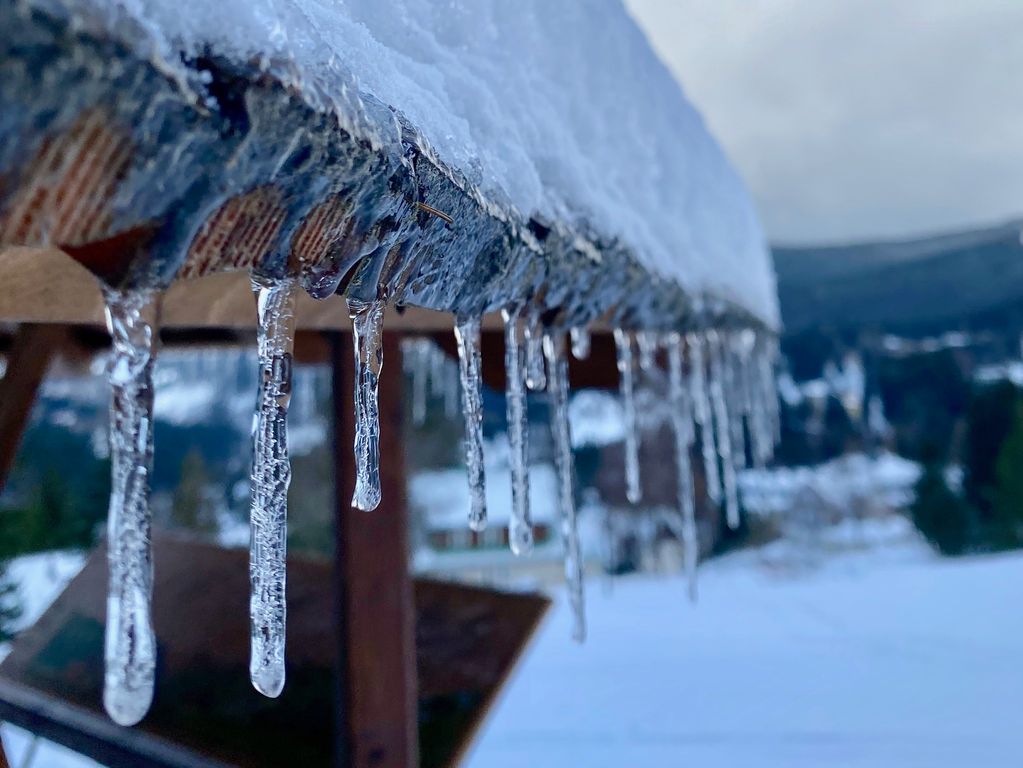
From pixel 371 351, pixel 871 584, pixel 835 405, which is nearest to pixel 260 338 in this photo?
pixel 371 351

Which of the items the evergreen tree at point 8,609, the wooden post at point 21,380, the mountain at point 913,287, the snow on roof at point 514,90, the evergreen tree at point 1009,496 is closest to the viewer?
the snow on roof at point 514,90

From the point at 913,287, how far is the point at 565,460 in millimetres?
10890

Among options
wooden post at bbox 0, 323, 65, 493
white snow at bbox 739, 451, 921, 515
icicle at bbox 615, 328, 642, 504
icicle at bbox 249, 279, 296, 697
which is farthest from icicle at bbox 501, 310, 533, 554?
white snow at bbox 739, 451, 921, 515

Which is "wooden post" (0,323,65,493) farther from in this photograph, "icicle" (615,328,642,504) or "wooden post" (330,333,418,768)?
"icicle" (615,328,642,504)

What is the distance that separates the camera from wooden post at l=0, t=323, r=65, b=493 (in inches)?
55.4

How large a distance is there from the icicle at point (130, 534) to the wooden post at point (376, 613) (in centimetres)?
92

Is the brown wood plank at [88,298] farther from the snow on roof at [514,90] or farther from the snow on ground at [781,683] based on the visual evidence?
the snow on ground at [781,683]

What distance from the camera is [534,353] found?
33.5 inches

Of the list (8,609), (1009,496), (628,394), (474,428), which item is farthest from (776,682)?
(1009,496)

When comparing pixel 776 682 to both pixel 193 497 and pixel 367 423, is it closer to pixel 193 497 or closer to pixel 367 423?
pixel 367 423

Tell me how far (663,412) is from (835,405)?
138 inches

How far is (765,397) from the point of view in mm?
2701

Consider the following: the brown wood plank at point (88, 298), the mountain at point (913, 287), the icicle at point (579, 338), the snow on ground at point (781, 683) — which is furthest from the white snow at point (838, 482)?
the brown wood plank at point (88, 298)

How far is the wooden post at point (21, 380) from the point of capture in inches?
55.4
